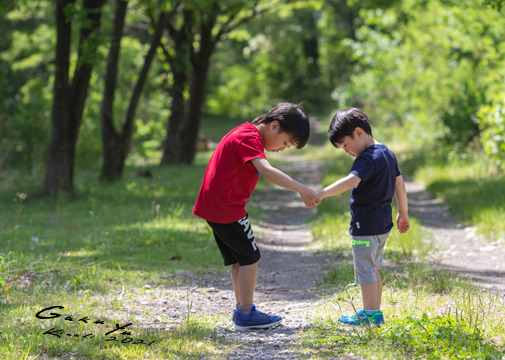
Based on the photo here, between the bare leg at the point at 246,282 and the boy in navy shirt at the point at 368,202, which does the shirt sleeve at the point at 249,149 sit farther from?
the bare leg at the point at 246,282

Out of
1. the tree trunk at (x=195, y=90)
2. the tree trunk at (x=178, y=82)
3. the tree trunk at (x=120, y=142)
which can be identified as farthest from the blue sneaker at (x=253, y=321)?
the tree trunk at (x=195, y=90)

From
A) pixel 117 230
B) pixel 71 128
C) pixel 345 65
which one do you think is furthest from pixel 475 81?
pixel 345 65

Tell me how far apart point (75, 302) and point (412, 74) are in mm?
18427

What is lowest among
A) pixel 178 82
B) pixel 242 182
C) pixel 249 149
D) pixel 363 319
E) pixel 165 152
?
pixel 363 319

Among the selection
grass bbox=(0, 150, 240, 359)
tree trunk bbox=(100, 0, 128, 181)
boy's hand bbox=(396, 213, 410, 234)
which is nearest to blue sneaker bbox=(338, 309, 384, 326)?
boy's hand bbox=(396, 213, 410, 234)

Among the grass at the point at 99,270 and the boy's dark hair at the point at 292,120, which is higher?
the boy's dark hair at the point at 292,120

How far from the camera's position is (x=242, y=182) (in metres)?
4.67

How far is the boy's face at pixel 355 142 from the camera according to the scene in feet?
14.9

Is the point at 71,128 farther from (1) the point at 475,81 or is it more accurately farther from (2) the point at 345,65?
(2) the point at 345,65

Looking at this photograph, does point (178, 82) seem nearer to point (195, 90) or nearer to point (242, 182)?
point (195, 90)

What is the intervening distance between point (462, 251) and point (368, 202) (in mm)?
4275

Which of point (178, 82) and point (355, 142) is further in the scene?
point (178, 82)

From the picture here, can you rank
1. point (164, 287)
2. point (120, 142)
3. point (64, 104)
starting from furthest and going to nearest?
point (120, 142), point (64, 104), point (164, 287)

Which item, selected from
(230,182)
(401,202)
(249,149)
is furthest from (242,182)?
(401,202)
